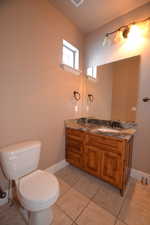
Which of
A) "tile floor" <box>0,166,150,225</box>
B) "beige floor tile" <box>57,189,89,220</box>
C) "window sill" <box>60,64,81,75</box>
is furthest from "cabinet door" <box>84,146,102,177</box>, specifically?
"window sill" <box>60,64,81,75</box>

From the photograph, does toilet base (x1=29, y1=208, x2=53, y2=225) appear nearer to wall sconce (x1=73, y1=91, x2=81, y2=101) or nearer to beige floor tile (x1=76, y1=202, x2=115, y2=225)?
beige floor tile (x1=76, y1=202, x2=115, y2=225)

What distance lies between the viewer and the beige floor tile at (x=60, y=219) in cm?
110

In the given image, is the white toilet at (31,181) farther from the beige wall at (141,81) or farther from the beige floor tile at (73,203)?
the beige wall at (141,81)

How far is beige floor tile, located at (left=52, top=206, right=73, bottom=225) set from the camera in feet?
3.62

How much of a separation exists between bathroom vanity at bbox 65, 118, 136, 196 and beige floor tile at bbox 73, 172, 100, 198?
0.15 meters

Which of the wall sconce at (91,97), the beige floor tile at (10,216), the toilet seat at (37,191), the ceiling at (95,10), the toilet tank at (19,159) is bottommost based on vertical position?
the beige floor tile at (10,216)

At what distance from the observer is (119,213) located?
121cm

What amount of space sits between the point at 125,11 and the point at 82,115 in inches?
76.1

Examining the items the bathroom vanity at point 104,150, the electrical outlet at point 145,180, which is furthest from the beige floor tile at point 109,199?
the electrical outlet at point 145,180

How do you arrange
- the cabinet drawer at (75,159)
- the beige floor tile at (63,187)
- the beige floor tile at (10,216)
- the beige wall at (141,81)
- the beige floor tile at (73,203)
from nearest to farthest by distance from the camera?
the beige floor tile at (10,216) → the beige floor tile at (73,203) → the beige floor tile at (63,187) → the beige wall at (141,81) → the cabinet drawer at (75,159)

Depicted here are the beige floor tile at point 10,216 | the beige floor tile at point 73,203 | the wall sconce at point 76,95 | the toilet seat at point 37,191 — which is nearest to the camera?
the toilet seat at point 37,191

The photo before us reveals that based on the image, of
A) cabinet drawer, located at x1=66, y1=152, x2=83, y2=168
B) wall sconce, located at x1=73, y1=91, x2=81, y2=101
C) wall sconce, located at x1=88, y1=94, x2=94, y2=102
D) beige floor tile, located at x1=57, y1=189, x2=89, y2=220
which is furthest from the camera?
wall sconce, located at x1=88, y1=94, x2=94, y2=102

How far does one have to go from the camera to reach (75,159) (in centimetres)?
191

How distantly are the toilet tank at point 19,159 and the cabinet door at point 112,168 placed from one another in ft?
3.13
